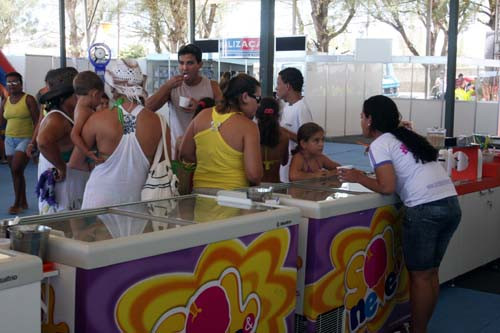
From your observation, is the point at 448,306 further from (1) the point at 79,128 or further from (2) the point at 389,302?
(1) the point at 79,128

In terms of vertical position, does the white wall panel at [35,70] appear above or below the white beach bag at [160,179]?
above

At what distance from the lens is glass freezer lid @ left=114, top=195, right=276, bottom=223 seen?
8.21 ft

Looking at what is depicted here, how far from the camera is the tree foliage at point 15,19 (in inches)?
1093

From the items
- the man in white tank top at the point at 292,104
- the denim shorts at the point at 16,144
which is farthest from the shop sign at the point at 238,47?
the man in white tank top at the point at 292,104

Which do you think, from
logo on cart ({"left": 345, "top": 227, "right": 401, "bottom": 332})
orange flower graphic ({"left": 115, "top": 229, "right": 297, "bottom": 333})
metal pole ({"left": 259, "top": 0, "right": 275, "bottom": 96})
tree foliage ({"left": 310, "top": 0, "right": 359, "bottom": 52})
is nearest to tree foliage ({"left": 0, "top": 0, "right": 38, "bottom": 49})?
tree foliage ({"left": 310, "top": 0, "right": 359, "bottom": 52})

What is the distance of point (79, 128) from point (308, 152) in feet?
4.32

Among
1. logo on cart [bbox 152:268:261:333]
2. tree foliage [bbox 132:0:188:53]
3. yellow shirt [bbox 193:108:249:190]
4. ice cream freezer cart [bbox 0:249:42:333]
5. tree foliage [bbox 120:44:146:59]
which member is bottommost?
logo on cart [bbox 152:268:261:333]

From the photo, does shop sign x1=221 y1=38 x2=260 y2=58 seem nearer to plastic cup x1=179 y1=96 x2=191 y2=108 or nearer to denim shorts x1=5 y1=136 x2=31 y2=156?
denim shorts x1=5 y1=136 x2=31 y2=156

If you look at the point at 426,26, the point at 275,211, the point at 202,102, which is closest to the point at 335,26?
the point at 426,26

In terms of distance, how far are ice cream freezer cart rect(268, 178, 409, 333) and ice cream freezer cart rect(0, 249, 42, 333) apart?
4.59ft

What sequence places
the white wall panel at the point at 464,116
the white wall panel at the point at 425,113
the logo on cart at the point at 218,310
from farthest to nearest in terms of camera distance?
1. the white wall panel at the point at 425,113
2. the white wall panel at the point at 464,116
3. the logo on cart at the point at 218,310

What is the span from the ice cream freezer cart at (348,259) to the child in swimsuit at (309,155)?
224mm

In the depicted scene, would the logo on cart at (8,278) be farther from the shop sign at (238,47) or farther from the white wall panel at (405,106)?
the white wall panel at (405,106)

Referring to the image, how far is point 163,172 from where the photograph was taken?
3.12 metres
